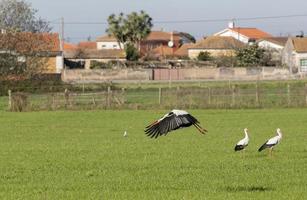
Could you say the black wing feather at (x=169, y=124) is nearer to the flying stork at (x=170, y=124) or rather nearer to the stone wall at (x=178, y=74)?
the flying stork at (x=170, y=124)

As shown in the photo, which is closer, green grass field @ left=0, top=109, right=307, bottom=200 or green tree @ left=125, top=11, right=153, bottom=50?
green grass field @ left=0, top=109, right=307, bottom=200

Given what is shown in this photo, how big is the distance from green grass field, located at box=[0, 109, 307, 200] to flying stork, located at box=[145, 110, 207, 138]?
34.3 inches

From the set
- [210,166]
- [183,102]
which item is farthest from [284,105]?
[210,166]

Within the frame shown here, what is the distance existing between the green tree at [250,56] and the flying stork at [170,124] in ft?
261

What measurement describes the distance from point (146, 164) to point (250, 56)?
7877 cm

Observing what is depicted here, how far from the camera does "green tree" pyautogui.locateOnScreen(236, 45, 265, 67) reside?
94.7m

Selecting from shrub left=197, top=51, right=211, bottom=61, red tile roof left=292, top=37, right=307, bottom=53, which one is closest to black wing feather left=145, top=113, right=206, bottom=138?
red tile roof left=292, top=37, right=307, bottom=53

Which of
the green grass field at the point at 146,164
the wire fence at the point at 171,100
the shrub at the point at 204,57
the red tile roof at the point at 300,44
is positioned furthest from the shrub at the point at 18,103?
the shrub at the point at 204,57

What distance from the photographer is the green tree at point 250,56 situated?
311 feet

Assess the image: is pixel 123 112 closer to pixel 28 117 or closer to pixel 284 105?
pixel 28 117

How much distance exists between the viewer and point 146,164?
17.4m

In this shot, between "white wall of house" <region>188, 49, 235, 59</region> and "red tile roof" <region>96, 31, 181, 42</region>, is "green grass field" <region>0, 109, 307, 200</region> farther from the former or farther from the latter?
"red tile roof" <region>96, 31, 181, 42</region>

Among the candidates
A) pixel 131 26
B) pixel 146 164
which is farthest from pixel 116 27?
pixel 146 164

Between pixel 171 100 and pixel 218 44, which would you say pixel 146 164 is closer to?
pixel 171 100
